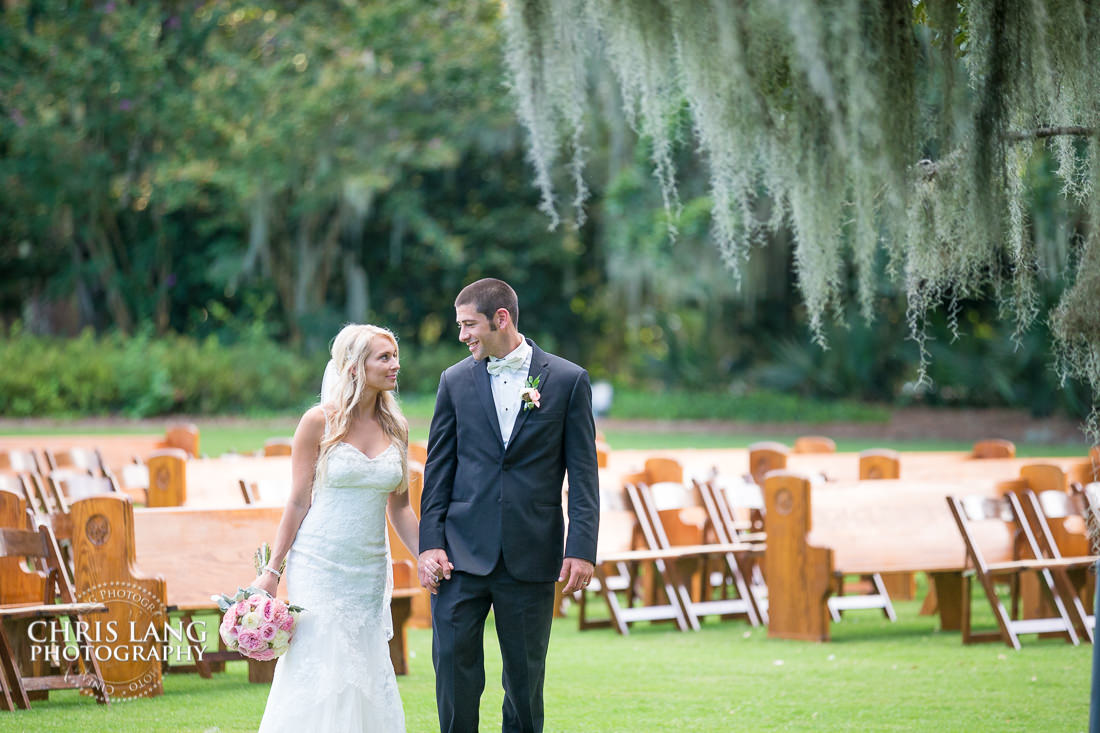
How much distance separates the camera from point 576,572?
4812 millimetres

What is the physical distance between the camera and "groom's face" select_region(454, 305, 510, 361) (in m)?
4.93

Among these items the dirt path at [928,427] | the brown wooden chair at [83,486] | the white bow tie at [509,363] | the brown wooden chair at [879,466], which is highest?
the white bow tie at [509,363]

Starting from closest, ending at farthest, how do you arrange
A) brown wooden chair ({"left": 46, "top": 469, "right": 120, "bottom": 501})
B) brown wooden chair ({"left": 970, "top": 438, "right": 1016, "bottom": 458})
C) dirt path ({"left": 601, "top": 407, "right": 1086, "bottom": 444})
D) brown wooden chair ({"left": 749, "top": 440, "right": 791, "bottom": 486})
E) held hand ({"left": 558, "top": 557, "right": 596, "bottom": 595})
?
held hand ({"left": 558, "top": 557, "right": 596, "bottom": 595})
brown wooden chair ({"left": 46, "top": 469, "right": 120, "bottom": 501})
brown wooden chair ({"left": 749, "top": 440, "right": 791, "bottom": 486})
brown wooden chair ({"left": 970, "top": 438, "right": 1016, "bottom": 458})
dirt path ({"left": 601, "top": 407, "right": 1086, "bottom": 444})

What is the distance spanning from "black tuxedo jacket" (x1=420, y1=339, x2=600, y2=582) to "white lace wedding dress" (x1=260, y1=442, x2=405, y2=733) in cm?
30

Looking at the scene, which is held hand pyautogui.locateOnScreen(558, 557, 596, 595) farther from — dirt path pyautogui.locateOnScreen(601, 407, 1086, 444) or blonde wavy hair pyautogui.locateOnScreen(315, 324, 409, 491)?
dirt path pyautogui.locateOnScreen(601, 407, 1086, 444)

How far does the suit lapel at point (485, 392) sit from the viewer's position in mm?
4953

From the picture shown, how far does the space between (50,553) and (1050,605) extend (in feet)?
21.9

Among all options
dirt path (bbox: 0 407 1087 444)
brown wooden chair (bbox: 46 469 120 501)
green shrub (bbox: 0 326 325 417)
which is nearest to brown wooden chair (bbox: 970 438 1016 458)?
brown wooden chair (bbox: 46 469 120 501)

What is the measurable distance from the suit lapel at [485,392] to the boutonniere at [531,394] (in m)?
0.11

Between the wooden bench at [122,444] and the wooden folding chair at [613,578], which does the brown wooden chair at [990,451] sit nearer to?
the wooden folding chair at [613,578]

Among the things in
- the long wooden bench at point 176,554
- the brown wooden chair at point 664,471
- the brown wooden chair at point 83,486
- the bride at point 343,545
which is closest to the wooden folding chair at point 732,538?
the brown wooden chair at point 664,471

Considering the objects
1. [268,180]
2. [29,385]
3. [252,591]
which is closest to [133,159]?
[268,180]

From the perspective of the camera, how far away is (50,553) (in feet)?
21.8

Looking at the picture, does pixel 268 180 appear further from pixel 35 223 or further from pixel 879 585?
pixel 879 585
